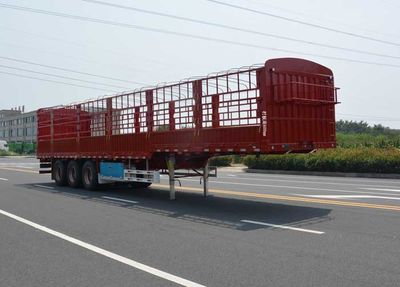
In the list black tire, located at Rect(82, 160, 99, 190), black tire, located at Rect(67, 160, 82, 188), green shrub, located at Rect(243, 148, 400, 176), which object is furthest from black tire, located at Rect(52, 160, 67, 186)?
green shrub, located at Rect(243, 148, 400, 176)

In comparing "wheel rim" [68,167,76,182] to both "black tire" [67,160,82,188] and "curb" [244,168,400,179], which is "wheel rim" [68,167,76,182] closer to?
"black tire" [67,160,82,188]

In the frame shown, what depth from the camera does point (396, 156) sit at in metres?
25.2

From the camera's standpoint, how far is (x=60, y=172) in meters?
19.9

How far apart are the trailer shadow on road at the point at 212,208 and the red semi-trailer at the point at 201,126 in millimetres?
705

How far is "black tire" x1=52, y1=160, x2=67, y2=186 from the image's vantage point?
64.3ft

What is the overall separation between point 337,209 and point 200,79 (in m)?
4.64

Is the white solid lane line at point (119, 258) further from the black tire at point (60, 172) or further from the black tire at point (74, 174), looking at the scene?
the black tire at point (60, 172)

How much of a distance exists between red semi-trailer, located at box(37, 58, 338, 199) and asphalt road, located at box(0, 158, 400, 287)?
1.46 meters

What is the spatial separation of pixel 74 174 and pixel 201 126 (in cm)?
803

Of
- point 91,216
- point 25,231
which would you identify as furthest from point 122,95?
point 25,231

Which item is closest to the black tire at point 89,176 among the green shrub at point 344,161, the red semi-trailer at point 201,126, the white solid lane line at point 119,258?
the red semi-trailer at point 201,126

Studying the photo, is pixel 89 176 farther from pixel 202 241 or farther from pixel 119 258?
pixel 119 258

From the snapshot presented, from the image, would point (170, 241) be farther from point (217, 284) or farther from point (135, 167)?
point (135, 167)

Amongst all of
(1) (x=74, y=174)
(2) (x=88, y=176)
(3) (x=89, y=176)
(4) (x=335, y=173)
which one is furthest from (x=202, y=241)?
(4) (x=335, y=173)
